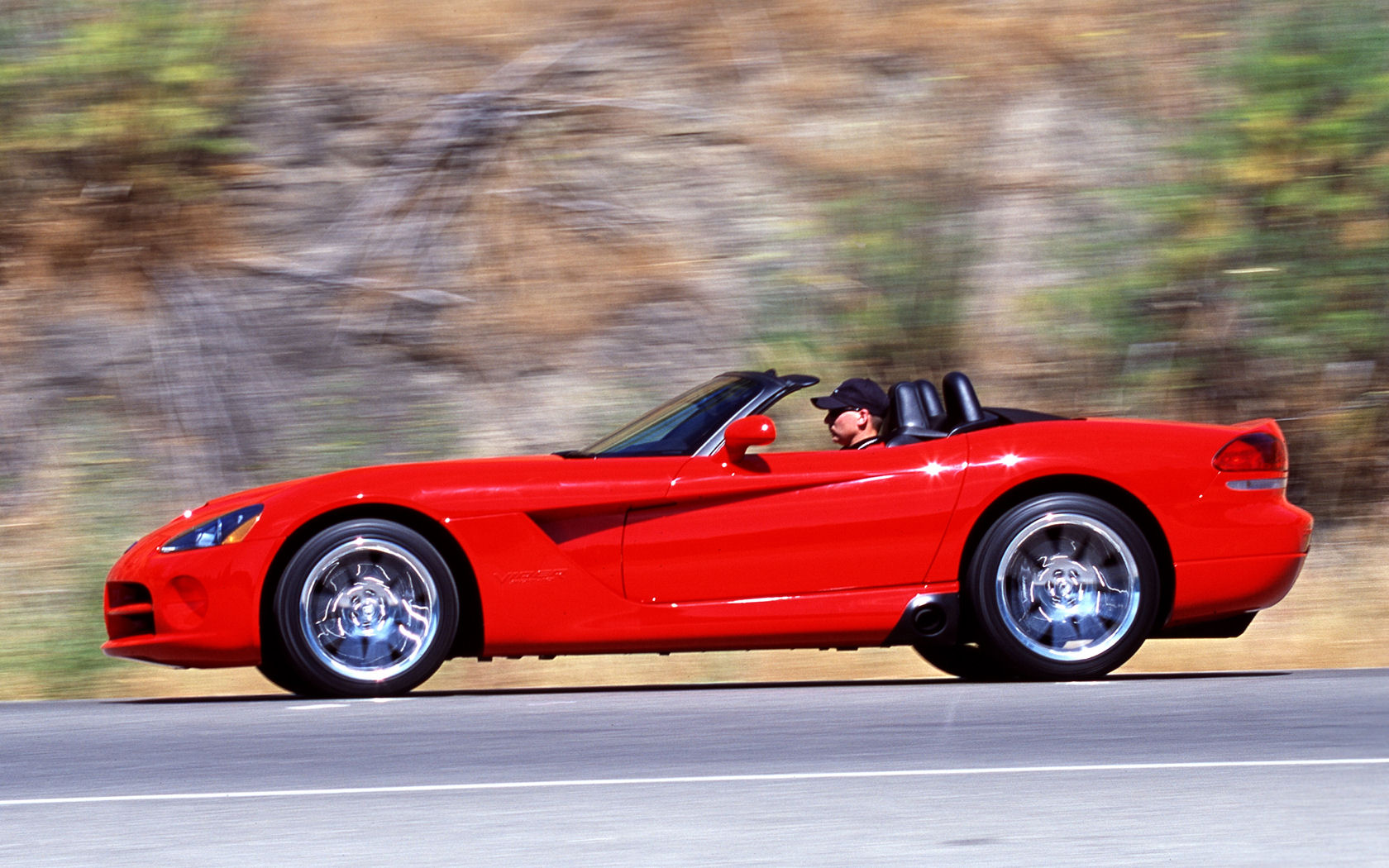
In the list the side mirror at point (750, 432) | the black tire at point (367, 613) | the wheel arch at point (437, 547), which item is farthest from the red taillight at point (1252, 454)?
the black tire at point (367, 613)

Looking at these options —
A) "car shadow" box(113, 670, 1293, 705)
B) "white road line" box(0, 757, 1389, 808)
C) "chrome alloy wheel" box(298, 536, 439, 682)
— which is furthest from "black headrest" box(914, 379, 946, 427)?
"white road line" box(0, 757, 1389, 808)

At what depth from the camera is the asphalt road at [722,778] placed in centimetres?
425

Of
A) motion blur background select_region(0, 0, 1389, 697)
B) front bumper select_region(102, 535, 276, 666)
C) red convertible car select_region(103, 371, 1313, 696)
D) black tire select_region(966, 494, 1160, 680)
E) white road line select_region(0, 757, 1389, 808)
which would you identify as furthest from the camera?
motion blur background select_region(0, 0, 1389, 697)

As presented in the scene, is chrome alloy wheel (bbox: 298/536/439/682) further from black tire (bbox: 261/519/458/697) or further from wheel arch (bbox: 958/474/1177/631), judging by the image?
wheel arch (bbox: 958/474/1177/631)

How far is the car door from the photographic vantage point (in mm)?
6770

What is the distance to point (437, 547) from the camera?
684cm

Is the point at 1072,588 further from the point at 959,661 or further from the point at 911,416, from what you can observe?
the point at 959,661

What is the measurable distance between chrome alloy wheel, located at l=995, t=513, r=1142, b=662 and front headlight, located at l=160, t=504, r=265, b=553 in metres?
2.87

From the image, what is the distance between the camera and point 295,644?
6.67 meters

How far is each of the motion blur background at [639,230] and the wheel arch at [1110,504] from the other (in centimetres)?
250

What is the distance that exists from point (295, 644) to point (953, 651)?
297 cm

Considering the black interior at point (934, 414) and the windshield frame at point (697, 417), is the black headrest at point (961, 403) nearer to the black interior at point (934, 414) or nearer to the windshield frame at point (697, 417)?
the black interior at point (934, 414)

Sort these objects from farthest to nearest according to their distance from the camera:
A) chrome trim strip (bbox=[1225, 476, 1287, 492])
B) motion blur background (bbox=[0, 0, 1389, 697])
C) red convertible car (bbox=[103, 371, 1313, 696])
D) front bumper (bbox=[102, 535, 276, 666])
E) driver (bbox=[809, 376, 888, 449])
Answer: motion blur background (bbox=[0, 0, 1389, 697]) → driver (bbox=[809, 376, 888, 449]) → chrome trim strip (bbox=[1225, 476, 1287, 492]) → red convertible car (bbox=[103, 371, 1313, 696]) → front bumper (bbox=[102, 535, 276, 666])

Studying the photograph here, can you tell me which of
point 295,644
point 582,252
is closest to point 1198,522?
point 295,644
